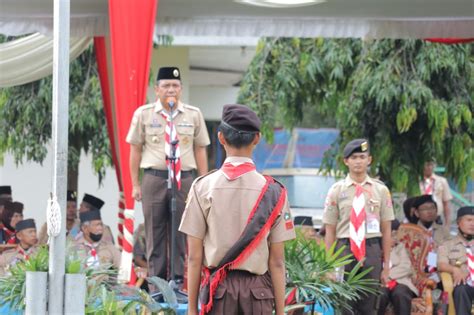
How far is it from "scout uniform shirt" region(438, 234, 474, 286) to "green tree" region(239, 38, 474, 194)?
2.28m

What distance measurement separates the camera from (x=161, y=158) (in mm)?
8133

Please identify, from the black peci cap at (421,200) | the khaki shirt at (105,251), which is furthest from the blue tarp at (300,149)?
the khaki shirt at (105,251)

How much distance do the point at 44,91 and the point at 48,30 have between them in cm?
214

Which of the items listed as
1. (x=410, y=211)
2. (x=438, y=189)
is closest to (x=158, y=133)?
(x=410, y=211)

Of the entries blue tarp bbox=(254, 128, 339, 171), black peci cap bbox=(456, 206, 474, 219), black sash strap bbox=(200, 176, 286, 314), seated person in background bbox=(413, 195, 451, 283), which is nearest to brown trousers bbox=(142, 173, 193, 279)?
black sash strap bbox=(200, 176, 286, 314)

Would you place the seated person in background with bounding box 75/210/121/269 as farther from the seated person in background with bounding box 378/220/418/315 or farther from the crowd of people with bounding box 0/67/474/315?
the seated person in background with bounding box 378/220/418/315

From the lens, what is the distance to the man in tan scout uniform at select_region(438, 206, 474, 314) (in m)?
10.2

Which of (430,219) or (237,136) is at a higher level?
(237,136)

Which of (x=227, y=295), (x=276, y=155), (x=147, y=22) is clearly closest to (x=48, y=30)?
(x=147, y=22)

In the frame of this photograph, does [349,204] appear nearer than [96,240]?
Yes

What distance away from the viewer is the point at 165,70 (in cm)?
800

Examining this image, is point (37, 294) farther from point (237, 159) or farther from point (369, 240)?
point (369, 240)

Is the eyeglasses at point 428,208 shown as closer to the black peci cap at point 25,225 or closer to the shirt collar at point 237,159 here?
the black peci cap at point 25,225

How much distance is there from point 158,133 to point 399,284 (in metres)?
3.45
